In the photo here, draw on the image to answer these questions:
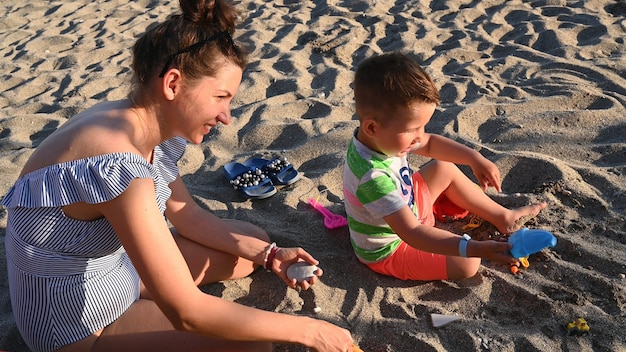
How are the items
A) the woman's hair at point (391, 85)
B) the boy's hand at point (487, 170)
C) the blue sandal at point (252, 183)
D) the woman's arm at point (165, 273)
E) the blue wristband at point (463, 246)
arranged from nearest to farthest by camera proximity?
the woman's arm at point (165, 273) < the blue wristband at point (463, 246) < the woman's hair at point (391, 85) < the boy's hand at point (487, 170) < the blue sandal at point (252, 183)

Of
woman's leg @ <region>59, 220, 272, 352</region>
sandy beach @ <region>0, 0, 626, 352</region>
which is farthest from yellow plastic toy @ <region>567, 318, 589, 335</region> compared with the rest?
woman's leg @ <region>59, 220, 272, 352</region>

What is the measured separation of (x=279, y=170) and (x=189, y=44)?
152cm

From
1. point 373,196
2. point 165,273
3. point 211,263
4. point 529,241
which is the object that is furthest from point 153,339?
point 529,241

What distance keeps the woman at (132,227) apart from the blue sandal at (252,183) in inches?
39.9

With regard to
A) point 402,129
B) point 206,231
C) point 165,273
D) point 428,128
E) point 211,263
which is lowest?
point 428,128

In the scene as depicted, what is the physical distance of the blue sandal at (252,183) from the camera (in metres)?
3.05

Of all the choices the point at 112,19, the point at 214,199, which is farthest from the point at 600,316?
the point at 112,19

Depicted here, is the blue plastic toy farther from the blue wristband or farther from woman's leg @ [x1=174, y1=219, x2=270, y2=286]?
woman's leg @ [x1=174, y1=219, x2=270, y2=286]

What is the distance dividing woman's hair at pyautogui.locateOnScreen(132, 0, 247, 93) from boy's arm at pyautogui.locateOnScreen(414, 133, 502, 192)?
112cm

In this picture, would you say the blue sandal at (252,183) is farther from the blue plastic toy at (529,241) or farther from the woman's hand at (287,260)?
the blue plastic toy at (529,241)

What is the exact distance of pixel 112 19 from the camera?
20.5 ft

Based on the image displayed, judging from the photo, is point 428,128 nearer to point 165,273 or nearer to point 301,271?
point 301,271

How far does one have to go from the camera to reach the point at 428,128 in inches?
137

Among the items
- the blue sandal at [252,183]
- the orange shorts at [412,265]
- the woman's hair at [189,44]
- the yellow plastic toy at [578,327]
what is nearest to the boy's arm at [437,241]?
the orange shorts at [412,265]
